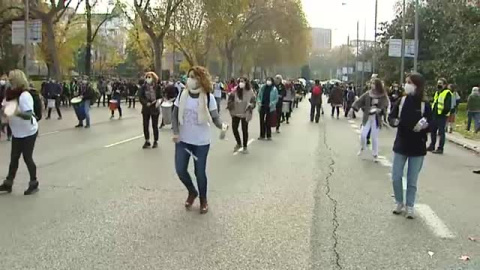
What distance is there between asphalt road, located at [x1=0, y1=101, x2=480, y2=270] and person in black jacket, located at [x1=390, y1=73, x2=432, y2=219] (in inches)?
15.7

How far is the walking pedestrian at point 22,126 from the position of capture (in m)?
8.93

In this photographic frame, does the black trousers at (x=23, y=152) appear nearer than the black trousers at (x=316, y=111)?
Yes

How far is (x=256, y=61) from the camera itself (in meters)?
90.8

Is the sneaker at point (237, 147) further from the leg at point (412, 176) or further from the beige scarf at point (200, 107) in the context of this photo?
the leg at point (412, 176)

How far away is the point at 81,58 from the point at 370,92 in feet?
281

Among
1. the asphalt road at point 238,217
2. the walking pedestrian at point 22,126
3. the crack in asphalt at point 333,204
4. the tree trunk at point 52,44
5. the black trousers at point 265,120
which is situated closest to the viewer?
the asphalt road at point 238,217

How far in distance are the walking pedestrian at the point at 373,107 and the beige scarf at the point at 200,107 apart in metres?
6.32

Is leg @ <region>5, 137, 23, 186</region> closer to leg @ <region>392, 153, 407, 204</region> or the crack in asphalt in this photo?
the crack in asphalt

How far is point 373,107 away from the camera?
13.8 metres

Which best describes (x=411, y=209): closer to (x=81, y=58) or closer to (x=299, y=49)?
(x=299, y=49)

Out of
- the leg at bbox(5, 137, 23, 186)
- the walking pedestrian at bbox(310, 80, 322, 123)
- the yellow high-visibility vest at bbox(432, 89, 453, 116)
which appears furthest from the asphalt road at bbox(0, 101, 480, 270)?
the walking pedestrian at bbox(310, 80, 322, 123)

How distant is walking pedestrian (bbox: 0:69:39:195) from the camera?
8.93 metres

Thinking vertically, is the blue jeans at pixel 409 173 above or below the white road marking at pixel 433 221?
above

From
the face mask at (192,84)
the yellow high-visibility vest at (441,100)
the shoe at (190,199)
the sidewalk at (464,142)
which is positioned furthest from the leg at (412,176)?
the sidewalk at (464,142)
